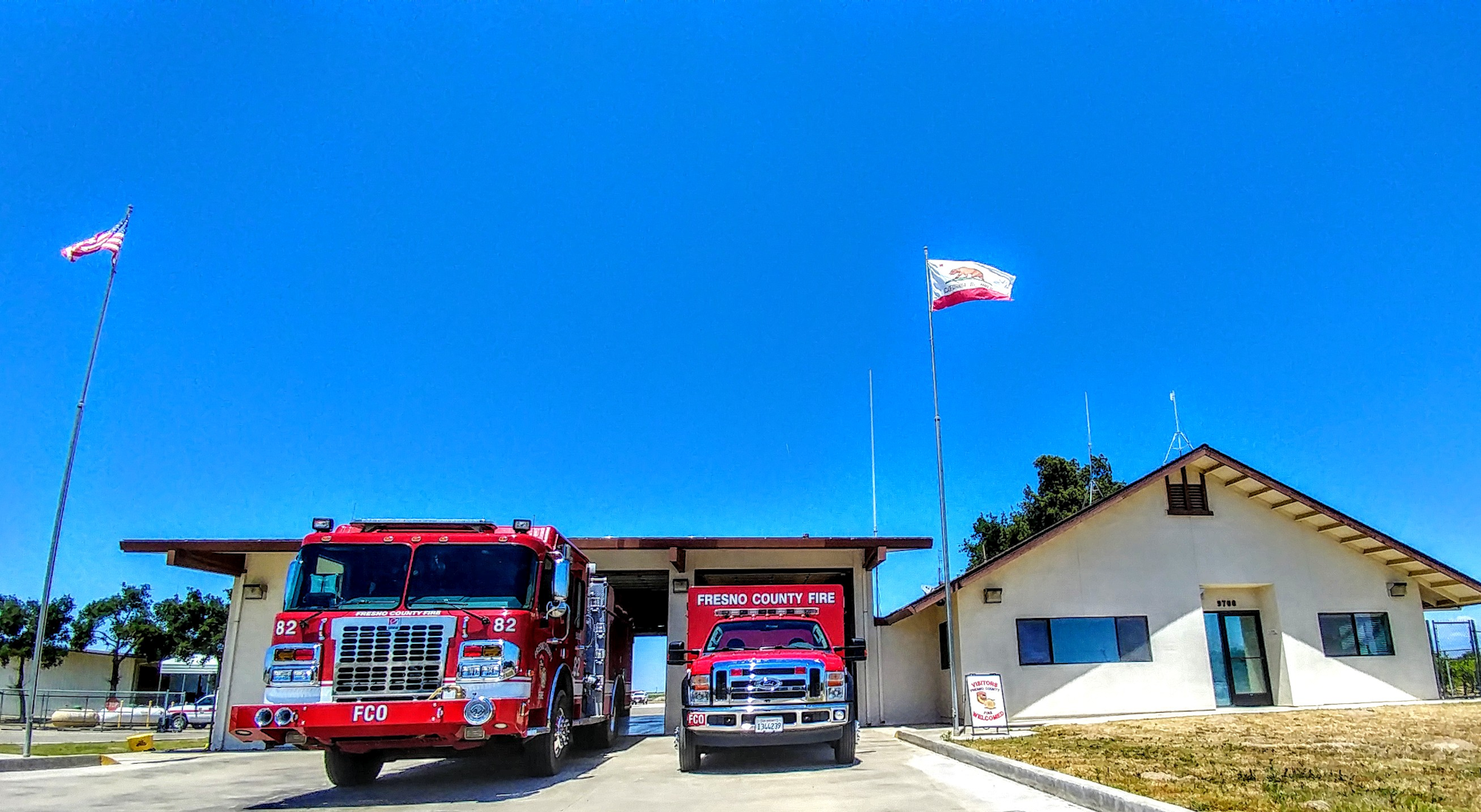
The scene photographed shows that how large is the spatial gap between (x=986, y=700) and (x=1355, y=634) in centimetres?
1182

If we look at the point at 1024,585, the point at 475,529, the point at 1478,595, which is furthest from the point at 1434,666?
the point at 475,529

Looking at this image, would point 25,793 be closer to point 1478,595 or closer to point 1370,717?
point 1370,717

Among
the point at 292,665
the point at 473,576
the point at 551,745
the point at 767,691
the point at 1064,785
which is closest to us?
the point at 1064,785

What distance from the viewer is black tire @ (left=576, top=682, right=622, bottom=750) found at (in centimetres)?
1473

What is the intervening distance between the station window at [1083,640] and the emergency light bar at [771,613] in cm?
845

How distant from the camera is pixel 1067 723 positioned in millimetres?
17984

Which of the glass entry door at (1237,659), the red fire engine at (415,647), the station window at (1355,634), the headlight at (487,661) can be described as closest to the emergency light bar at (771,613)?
the red fire engine at (415,647)

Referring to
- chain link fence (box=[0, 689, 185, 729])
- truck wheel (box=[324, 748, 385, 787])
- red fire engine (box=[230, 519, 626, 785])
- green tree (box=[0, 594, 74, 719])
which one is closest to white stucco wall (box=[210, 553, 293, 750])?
truck wheel (box=[324, 748, 385, 787])

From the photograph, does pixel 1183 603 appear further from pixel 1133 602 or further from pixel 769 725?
pixel 769 725

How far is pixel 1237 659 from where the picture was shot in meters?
21.1

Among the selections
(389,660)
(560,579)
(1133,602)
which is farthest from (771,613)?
(1133,602)

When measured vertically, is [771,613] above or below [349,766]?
above

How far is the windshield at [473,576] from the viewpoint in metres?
10.4

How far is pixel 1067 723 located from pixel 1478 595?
38.2ft
